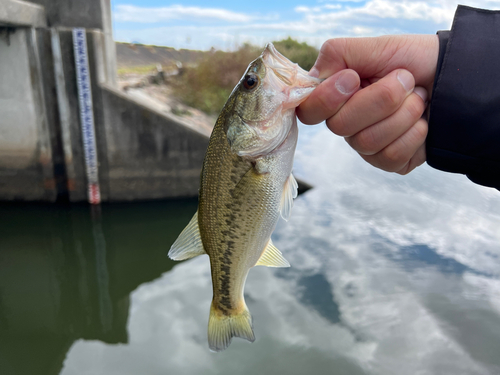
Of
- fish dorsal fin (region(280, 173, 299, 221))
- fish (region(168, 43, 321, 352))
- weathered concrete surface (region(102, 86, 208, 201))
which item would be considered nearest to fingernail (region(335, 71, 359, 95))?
fish (region(168, 43, 321, 352))

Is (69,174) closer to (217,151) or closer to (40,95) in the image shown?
(40,95)

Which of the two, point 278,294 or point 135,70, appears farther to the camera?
point 135,70

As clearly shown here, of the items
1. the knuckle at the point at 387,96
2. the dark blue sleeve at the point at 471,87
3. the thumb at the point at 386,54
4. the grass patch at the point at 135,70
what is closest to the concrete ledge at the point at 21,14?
the thumb at the point at 386,54

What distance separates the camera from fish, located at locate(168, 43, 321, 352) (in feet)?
5.56

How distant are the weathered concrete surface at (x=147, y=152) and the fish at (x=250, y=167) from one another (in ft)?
20.6

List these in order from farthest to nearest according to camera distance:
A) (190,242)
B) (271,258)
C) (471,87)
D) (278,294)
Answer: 1. (278,294)
2. (271,258)
3. (190,242)
4. (471,87)

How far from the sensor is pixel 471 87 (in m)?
1.60

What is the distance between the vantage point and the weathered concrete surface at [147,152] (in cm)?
784

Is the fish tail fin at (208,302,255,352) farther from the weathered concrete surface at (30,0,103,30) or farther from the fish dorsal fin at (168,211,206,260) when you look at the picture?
the weathered concrete surface at (30,0,103,30)

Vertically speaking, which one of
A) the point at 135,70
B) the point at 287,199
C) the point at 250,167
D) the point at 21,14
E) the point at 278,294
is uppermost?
the point at 21,14

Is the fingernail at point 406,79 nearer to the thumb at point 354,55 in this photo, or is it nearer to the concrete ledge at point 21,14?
the thumb at point 354,55

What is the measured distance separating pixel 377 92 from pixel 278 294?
4.77 metres

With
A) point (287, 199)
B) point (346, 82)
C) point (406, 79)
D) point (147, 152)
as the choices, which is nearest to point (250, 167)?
point (287, 199)

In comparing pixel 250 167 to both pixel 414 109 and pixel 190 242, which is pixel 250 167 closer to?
pixel 190 242
